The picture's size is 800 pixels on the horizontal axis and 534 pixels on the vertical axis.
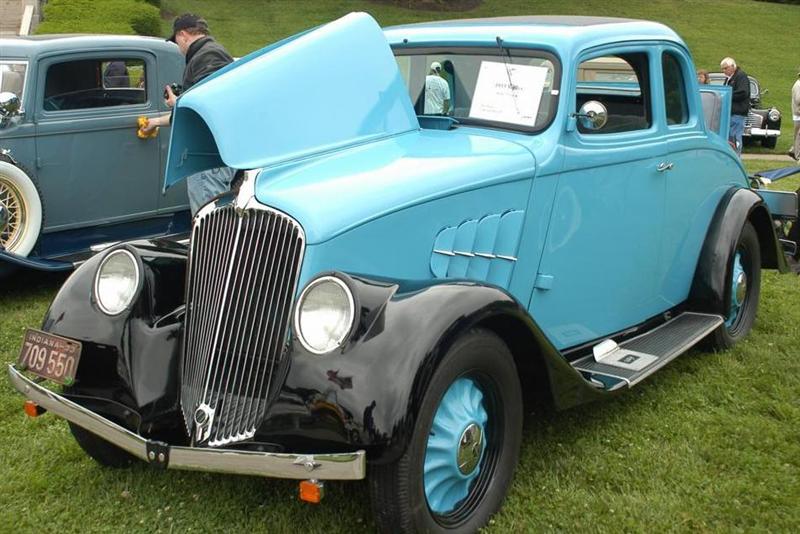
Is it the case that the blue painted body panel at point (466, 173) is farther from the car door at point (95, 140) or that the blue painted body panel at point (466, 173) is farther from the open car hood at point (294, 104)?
the car door at point (95, 140)

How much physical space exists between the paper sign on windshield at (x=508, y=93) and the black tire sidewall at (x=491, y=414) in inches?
48.8

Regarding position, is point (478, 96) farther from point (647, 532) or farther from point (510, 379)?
point (647, 532)

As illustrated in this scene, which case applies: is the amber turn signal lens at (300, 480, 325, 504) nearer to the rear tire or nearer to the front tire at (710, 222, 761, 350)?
the rear tire

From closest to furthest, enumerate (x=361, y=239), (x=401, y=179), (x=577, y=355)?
1. (x=361, y=239)
2. (x=401, y=179)
3. (x=577, y=355)

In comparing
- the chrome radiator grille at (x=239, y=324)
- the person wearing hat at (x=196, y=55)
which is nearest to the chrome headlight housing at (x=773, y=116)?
the person wearing hat at (x=196, y=55)

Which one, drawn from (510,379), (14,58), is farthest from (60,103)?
(510,379)

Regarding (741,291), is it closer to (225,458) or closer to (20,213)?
(225,458)

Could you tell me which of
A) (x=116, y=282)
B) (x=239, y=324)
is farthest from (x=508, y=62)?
(x=116, y=282)

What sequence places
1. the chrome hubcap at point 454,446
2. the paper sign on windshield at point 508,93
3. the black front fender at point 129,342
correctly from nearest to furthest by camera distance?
the chrome hubcap at point 454,446
the black front fender at point 129,342
the paper sign on windshield at point 508,93

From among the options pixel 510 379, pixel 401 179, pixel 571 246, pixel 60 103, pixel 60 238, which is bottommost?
pixel 60 238

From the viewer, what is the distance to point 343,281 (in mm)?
2555

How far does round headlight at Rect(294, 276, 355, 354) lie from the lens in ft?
8.31

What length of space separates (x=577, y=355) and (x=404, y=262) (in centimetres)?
129

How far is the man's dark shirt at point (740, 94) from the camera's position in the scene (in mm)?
12062
